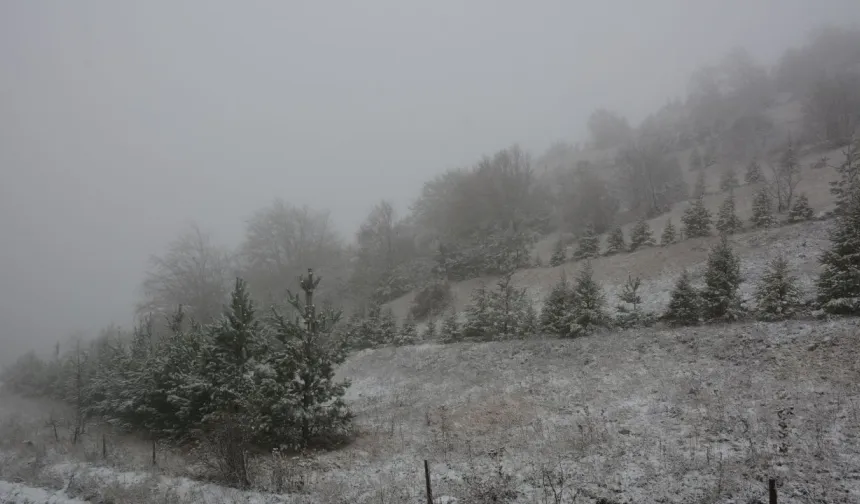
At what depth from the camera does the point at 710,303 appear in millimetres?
17812

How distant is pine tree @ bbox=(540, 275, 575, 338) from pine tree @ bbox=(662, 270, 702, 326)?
176 inches

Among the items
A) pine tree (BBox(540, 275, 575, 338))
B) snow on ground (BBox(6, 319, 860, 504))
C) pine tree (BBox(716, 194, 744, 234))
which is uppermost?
pine tree (BBox(716, 194, 744, 234))

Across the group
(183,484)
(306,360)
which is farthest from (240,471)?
(306,360)

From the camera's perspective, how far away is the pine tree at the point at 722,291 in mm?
17547

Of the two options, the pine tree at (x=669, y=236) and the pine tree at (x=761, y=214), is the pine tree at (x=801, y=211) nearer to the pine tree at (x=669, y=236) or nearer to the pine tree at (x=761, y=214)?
the pine tree at (x=761, y=214)

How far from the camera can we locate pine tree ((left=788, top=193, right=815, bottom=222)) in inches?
1024

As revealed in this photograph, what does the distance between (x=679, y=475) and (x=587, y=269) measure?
48.5 feet

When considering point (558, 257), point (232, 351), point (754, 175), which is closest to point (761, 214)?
point (558, 257)

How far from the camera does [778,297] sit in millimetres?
16375

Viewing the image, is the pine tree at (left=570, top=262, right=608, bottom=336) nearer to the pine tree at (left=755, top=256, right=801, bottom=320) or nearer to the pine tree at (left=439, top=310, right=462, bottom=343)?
the pine tree at (left=755, top=256, right=801, bottom=320)

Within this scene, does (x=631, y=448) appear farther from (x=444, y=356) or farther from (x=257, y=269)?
(x=257, y=269)

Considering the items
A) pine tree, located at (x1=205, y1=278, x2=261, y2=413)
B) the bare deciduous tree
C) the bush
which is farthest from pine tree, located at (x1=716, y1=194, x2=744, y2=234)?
the bare deciduous tree

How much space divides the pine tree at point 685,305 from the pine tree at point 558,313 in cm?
446

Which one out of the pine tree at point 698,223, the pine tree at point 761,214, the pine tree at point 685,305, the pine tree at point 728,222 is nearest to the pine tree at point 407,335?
the pine tree at point 685,305
